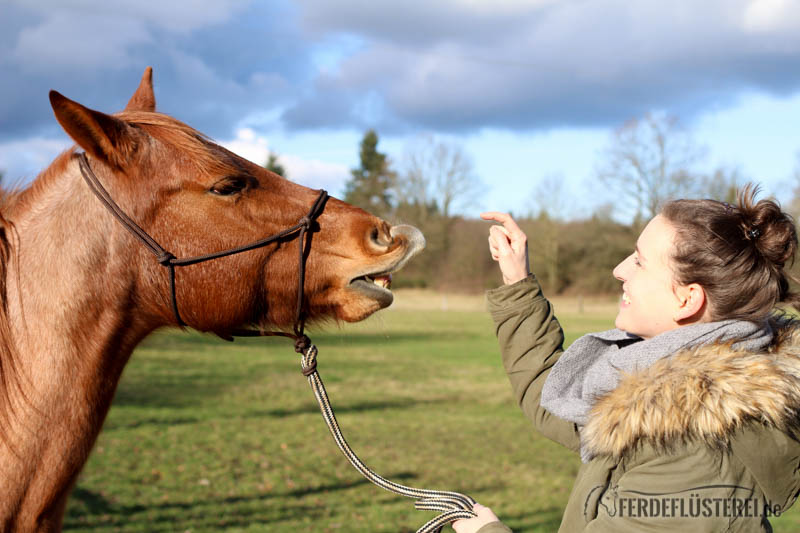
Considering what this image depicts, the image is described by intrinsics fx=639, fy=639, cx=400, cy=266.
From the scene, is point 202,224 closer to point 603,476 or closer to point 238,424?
point 603,476

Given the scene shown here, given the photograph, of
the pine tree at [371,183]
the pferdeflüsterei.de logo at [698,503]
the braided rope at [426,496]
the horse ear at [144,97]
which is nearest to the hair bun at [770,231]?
the pferdeflüsterei.de logo at [698,503]

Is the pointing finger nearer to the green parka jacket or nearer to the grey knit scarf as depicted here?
the grey knit scarf

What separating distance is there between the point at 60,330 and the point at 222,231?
580mm

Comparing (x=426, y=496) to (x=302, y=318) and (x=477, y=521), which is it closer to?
(x=477, y=521)

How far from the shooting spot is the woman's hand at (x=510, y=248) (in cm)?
226

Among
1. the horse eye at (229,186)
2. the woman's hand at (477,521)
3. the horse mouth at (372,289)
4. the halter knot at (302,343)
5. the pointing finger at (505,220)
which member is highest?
the horse eye at (229,186)

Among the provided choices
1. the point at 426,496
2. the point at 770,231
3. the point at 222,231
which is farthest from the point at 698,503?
the point at 222,231

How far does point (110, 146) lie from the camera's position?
2.02 metres

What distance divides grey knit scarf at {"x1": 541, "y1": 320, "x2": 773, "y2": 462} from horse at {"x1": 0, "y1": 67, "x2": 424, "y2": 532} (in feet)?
2.14

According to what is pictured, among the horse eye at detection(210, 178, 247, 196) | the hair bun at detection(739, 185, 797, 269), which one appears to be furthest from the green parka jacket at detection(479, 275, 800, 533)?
the horse eye at detection(210, 178, 247, 196)

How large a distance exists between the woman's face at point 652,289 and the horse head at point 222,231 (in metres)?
0.75

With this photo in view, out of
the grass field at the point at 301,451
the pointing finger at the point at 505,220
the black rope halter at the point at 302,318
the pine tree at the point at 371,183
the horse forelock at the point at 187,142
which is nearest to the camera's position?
the black rope halter at the point at 302,318

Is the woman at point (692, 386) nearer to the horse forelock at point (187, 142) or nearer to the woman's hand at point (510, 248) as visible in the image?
the woman's hand at point (510, 248)

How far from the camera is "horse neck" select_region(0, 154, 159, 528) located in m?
1.94
